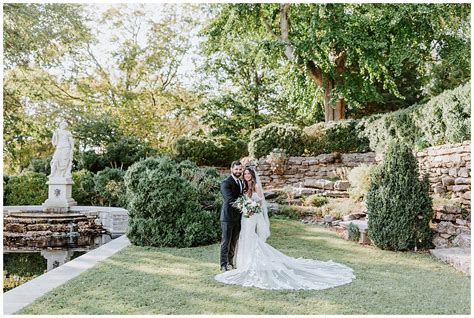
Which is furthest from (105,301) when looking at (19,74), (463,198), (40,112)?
(40,112)

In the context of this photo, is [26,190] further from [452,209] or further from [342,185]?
[452,209]

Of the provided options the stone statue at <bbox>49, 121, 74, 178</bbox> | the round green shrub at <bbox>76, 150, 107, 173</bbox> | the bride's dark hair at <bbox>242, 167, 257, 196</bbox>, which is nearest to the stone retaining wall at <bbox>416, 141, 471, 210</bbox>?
the bride's dark hair at <bbox>242, 167, 257, 196</bbox>

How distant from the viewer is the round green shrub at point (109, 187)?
15531mm

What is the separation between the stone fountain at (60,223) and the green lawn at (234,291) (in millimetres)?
3278

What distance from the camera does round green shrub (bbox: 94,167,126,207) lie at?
15.5 metres

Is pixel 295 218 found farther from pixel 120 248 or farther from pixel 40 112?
pixel 40 112

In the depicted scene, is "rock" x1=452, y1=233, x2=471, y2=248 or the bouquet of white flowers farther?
"rock" x1=452, y1=233, x2=471, y2=248

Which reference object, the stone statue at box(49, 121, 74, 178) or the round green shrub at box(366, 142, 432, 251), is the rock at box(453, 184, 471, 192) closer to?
the round green shrub at box(366, 142, 432, 251)

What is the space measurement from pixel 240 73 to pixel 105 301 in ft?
67.5

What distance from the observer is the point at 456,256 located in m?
6.80

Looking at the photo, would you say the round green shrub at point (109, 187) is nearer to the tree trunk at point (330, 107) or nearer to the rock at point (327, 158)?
the rock at point (327, 158)

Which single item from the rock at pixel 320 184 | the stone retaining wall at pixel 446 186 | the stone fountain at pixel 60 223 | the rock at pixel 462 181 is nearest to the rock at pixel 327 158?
the stone retaining wall at pixel 446 186

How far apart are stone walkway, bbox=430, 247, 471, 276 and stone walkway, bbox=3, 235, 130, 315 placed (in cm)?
551

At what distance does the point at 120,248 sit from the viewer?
8.21 meters
